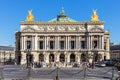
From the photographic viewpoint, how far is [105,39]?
584 ft

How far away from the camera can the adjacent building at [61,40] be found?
16562 centimetres

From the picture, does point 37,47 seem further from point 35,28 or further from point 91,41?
point 91,41

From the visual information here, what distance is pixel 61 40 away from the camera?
169 meters

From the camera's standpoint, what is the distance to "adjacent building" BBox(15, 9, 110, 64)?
16562 cm

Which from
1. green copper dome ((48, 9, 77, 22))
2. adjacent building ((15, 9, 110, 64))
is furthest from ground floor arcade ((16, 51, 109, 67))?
green copper dome ((48, 9, 77, 22))

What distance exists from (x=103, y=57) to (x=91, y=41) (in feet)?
26.1

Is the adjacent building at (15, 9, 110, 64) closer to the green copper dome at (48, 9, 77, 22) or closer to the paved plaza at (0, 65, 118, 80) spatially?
the green copper dome at (48, 9, 77, 22)

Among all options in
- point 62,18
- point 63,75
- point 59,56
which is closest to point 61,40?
point 59,56

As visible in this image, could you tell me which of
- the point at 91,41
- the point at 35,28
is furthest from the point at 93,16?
the point at 35,28

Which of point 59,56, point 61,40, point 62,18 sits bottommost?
point 59,56

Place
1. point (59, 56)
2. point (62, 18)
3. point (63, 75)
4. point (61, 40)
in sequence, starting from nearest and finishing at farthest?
point (63, 75), point (59, 56), point (61, 40), point (62, 18)

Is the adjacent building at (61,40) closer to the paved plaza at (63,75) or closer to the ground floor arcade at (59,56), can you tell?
the ground floor arcade at (59,56)

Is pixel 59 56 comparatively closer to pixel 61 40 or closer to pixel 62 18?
pixel 61 40

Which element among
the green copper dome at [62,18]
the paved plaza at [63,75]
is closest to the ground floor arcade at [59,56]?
the green copper dome at [62,18]
